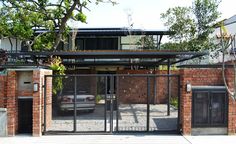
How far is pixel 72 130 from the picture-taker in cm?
1152

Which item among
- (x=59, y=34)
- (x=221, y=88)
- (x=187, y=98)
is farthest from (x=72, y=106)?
(x=59, y=34)

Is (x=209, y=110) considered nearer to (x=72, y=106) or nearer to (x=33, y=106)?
(x=72, y=106)

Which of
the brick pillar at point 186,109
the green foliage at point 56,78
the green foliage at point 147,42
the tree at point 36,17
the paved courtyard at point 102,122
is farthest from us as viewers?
the green foliage at point 147,42

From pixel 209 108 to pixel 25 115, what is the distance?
20.5ft

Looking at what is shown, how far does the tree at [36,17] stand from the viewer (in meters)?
18.9

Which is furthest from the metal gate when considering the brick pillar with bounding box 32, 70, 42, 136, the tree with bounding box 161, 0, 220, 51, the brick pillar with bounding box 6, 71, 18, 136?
the tree with bounding box 161, 0, 220, 51

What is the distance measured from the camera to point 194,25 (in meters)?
23.2

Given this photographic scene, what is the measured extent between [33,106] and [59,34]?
916 centimetres

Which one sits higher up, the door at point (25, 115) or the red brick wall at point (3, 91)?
the red brick wall at point (3, 91)
